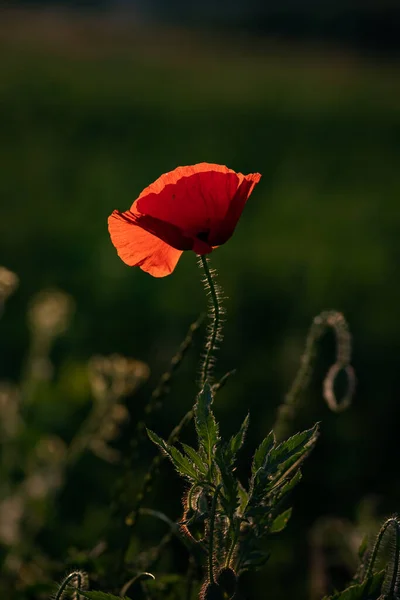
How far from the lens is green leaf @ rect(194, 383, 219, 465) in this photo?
1.07m

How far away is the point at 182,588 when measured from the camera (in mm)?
1358

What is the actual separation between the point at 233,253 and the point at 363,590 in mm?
3942

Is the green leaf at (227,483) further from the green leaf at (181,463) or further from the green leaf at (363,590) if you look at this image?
the green leaf at (363,590)

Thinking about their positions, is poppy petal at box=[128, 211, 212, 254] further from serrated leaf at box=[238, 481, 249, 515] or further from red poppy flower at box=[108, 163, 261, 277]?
serrated leaf at box=[238, 481, 249, 515]

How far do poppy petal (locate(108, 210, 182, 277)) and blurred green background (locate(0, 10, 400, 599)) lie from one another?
0.48 metres

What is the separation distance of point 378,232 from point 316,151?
195 cm

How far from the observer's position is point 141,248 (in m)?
1.37

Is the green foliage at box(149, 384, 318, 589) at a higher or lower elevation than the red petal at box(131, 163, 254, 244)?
lower

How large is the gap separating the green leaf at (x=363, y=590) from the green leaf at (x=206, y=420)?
0.22 meters

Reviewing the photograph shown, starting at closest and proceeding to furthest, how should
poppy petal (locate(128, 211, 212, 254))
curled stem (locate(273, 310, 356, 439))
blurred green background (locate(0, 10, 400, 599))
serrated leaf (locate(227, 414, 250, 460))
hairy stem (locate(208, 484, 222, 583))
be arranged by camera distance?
hairy stem (locate(208, 484, 222, 583)) → serrated leaf (locate(227, 414, 250, 460)) → poppy petal (locate(128, 211, 212, 254)) → curled stem (locate(273, 310, 356, 439)) → blurred green background (locate(0, 10, 400, 599))

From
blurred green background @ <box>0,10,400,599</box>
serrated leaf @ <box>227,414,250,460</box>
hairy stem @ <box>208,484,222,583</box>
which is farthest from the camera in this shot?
blurred green background @ <box>0,10,400,599</box>

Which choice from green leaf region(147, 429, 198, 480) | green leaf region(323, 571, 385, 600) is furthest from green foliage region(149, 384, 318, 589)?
green leaf region(323, 571, 385, 600)

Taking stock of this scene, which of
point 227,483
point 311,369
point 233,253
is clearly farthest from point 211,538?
point 233,253

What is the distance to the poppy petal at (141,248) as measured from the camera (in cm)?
132
